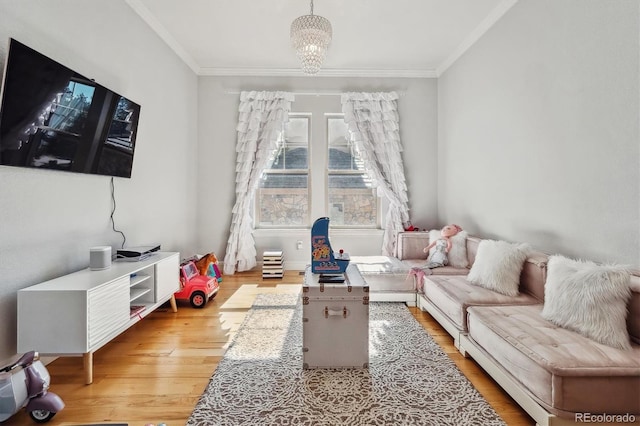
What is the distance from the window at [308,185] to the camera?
4.69m

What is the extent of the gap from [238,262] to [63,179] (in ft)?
8.47

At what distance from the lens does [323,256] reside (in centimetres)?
220

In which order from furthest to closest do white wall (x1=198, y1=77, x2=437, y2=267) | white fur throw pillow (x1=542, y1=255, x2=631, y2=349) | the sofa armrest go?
white wall (x1=198, y1=77, x2=437, y2=267) < the sofa armrest < white fur throw pillow (x1=542, y1=255, x2=631, y2=349)

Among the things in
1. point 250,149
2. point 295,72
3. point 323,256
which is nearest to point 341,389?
point 323,256

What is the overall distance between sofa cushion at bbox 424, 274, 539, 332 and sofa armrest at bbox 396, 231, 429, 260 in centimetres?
105

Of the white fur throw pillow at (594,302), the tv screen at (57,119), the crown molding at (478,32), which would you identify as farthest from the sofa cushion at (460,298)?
the tv screen at (57,119)

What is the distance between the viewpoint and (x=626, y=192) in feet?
6.14

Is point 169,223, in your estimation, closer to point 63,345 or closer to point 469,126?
point 63,345

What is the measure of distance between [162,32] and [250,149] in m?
A: 1.69

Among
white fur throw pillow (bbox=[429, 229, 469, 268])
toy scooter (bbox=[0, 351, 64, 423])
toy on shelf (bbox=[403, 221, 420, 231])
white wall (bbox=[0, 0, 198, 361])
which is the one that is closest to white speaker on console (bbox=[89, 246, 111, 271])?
white wall (bbox=[0, 0, 198, 361])

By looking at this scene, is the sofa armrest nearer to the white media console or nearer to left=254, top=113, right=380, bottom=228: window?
left=254, top=113, right=380, bottom=228: window

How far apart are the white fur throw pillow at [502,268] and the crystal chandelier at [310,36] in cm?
229

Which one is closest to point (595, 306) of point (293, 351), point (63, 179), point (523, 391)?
point (523, 391)

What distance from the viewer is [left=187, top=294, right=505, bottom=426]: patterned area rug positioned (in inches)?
62.9
